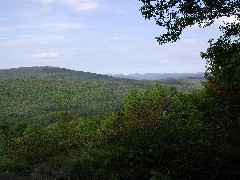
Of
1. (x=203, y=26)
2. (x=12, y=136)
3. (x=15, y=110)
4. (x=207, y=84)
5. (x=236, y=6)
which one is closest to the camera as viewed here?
(x=236, y=6)

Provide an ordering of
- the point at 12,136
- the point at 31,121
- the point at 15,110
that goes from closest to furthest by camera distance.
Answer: the point at 12,136 → the point at 31,121 → the point at 15,110

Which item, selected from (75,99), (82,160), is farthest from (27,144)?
(75,99)

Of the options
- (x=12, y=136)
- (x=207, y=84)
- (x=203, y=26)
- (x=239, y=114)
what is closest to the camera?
(x=203, y=26)

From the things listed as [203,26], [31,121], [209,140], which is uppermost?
[203,26]

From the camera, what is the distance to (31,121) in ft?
441

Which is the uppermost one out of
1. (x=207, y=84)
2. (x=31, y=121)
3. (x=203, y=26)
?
(x=203, y=26)

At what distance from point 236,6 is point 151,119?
227 inches

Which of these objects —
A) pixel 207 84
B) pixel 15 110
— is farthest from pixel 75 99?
A: pixel 207 84

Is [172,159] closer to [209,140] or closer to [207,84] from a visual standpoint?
[209,140]

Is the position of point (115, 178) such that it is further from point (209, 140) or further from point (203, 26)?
point (203, 26)

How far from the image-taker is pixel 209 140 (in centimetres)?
990

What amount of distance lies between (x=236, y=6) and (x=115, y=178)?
18.5 ft

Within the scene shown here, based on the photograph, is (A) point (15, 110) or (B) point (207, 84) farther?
(A) point (15, 110)

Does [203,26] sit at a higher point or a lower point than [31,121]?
higher
